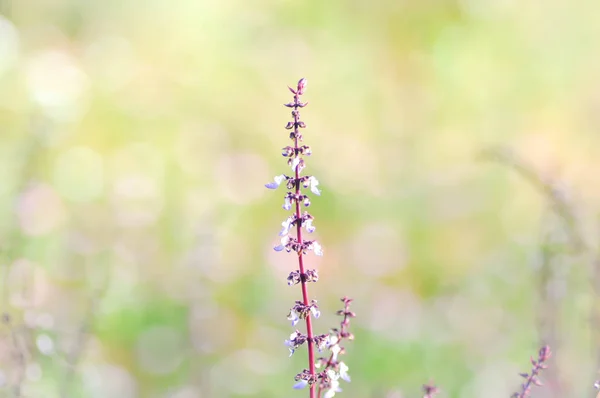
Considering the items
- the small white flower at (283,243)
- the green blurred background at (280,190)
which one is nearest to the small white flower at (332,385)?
the small white flower at (283,243)

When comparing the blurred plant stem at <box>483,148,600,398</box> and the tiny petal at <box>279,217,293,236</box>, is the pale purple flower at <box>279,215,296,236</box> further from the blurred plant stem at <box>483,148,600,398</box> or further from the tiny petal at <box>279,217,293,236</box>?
the blurred plant stem at <box>483,148,600,398</box>

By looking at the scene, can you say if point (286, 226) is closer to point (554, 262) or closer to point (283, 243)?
point (283, 243)

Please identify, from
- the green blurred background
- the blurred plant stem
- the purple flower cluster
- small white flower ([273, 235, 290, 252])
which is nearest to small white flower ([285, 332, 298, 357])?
the purple flower cluster

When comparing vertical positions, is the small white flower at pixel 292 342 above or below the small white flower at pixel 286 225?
below

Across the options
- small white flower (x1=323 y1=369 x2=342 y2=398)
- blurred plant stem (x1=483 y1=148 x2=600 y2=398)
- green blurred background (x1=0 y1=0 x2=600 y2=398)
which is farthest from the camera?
green blurred background (x1=0 y1=0 x2=600 y2=398)

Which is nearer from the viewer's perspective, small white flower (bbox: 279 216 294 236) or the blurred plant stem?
small white flower (bbox: 279 216 294 236)

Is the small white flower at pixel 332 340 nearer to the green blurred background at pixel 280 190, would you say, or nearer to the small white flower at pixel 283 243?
the small white flower at pixel 283 243

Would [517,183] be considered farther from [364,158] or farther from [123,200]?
[123,200]

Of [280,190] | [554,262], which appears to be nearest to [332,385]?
[554,262]
